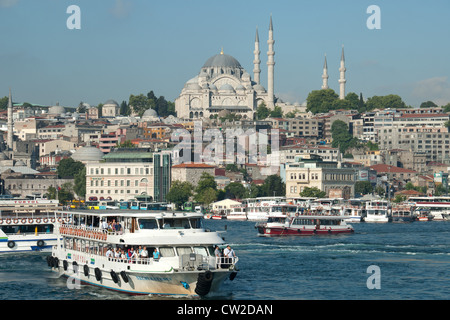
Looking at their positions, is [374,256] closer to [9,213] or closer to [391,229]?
[9,213]

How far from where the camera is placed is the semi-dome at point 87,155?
120 m

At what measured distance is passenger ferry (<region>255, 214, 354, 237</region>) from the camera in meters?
55.7

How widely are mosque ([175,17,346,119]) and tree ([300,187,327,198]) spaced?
6194 centimetres

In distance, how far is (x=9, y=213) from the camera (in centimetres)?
4434

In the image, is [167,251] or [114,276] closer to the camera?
[167,251]

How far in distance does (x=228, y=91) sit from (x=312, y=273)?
13495 cm

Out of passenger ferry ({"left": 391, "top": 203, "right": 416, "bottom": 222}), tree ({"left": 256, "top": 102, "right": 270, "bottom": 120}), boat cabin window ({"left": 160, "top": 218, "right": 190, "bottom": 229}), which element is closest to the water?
boat cabin window ({"left": 160, "top": 218, "right": 190, "bottom": 229})

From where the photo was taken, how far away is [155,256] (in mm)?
27516

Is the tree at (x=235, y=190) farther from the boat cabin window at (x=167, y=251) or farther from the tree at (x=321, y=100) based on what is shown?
the boat cabin window at (x=167, y=251)

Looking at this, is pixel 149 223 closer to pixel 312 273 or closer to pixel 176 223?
pixel 176 223

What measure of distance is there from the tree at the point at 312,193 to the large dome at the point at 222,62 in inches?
3234

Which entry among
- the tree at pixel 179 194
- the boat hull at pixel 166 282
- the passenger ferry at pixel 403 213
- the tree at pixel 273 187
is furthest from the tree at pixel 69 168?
the boat hull at pixel 166 282

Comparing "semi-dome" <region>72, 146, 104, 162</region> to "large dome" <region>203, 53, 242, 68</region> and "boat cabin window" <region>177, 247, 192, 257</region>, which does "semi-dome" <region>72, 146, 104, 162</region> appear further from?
"boat cabin window" <region>177, 247, 192, 257</region>

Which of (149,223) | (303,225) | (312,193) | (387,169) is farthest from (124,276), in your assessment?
(387,169)
